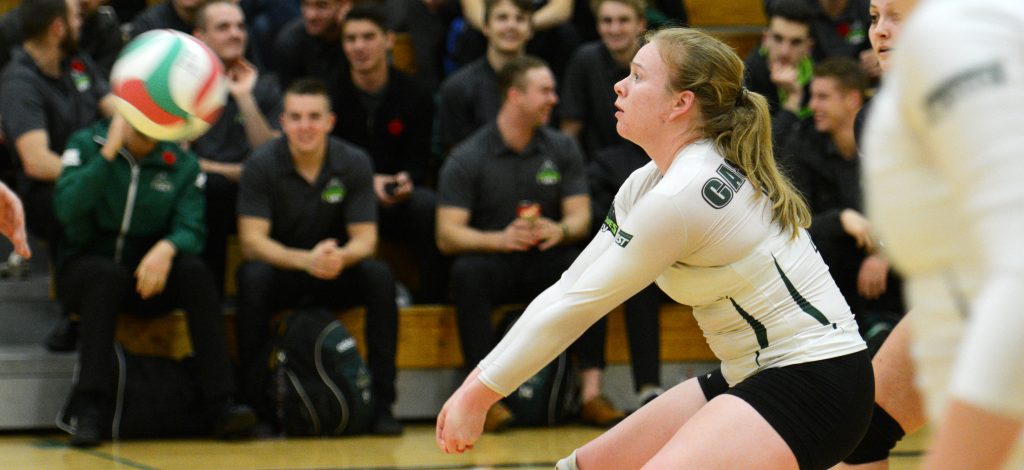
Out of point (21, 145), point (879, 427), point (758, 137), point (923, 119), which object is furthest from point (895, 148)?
point (21, 145)

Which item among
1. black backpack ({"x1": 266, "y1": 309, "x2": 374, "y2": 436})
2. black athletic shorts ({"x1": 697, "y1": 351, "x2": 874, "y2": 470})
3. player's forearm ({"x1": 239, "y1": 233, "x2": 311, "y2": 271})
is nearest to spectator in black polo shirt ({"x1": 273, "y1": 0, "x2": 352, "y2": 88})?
player's forearm ({"x1": 239, "y1": 233, "x2": 311, "y2": 271})

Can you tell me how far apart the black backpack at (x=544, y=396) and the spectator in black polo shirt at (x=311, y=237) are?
0.70 meters

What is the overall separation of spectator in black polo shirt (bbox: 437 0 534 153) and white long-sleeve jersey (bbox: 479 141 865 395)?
4.75 m

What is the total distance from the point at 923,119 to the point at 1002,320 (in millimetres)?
271

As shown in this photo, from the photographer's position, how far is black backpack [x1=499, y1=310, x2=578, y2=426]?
23.6 feet

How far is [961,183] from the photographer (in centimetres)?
146

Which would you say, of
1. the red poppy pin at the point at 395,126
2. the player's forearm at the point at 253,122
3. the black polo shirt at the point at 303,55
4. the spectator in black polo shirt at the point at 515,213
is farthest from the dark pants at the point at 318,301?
the black polo shirt at the point at 303,55

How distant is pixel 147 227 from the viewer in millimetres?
6949

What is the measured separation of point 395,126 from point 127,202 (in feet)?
6.37

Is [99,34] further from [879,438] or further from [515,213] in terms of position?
[879,438]

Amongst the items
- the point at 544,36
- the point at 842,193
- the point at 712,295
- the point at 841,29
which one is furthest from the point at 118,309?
the point at 841,29

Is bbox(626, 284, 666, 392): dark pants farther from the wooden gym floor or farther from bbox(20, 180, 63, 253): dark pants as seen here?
bbox(20, 180, 63, 253): dark pants

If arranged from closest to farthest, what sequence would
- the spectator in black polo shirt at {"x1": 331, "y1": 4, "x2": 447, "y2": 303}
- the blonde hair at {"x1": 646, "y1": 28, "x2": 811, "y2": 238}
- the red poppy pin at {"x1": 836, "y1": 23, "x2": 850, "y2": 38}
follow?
the blonde hair at {"x1": 646, "y1": 28, "x2": 811, "y2": 238}
the spectator in black polo shirt at {"x1": 331, "y1": 4, "x2": 447, "y2": 303}
the red poppy pin at {"x1": 836, "y1": 23, "x2": 850, "y2": 38}

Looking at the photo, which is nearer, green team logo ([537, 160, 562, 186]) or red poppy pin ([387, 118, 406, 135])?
green team logo ([537, 160, 562, 186])
